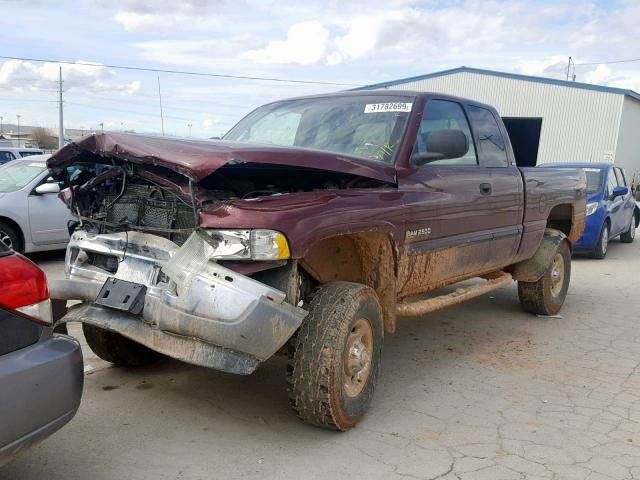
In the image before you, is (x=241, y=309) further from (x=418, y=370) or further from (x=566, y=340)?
(x=566, y=340)

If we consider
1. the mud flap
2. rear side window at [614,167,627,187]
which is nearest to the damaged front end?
the mud flap

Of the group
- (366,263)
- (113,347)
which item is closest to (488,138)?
(366,263)

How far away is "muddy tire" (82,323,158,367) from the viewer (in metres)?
4.32

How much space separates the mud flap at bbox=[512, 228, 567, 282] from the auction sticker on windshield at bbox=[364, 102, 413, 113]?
2664 millimetres

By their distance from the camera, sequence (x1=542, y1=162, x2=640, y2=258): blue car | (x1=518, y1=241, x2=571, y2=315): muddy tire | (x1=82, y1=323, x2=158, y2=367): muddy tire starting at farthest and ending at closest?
(x1=542, y1=162, x2=640, y2=258): blue car, (x1=518, y1=241, x2=571, y2=315): muddy tire, (x1=82, y1=323, x2=158, y2=367): muddy tire

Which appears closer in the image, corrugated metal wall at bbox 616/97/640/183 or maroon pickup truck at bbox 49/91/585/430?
maroon pickup truck at bbox 49/91/585/430

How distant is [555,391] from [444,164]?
→ 1.86 metres

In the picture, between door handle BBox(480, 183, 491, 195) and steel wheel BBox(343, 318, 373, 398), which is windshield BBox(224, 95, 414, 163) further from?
steel wheel BBox(343, 318, 373, 398)

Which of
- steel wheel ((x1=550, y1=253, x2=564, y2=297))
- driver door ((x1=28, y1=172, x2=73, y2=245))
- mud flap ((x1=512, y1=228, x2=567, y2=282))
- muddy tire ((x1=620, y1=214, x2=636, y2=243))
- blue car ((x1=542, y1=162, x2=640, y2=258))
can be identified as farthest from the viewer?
muddy tire ((x1=620, y1=214, x2=636, y2=243))

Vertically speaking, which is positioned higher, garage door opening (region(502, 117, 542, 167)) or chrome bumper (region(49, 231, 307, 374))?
garage door opening (region(502, 117, 542, 167))

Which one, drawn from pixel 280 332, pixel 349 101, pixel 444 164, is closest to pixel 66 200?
pixel 280 332

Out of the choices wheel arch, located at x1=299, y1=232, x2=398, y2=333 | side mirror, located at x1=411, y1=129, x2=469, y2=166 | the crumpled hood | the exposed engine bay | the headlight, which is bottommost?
wheel arch, located at x1=299, y1=232, x2=398, y2=333

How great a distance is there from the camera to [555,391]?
14.3 feet

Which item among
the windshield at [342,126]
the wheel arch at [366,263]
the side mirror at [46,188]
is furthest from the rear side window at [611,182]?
the side mirror at [46,188]
